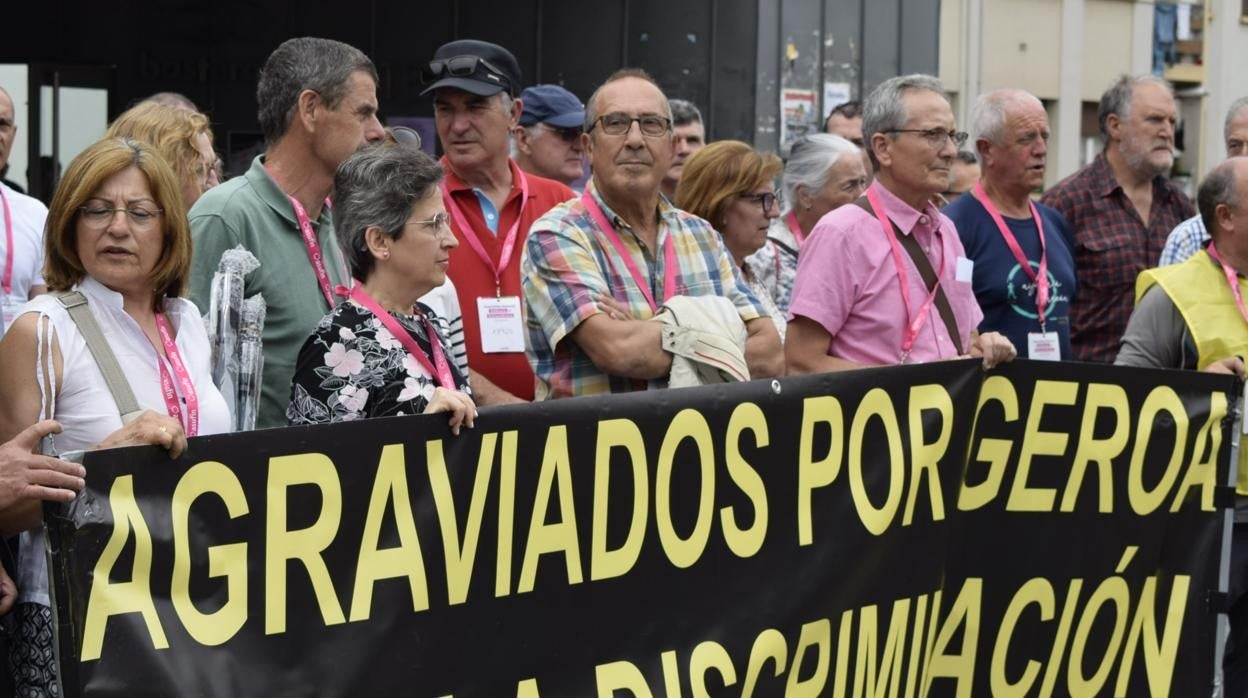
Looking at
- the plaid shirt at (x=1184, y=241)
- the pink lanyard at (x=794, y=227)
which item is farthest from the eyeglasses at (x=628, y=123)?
the plaid shirt at (x=1184, y=241)

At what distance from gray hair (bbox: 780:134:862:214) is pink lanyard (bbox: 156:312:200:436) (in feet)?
12.0

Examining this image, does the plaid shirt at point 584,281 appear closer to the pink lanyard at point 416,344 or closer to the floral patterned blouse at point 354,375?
the pink lanyard at point 416,344

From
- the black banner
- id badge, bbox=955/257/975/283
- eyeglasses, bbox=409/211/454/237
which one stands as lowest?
the black banner

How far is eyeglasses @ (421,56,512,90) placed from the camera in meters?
5.64

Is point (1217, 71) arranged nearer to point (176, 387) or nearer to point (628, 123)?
point (628, 123)

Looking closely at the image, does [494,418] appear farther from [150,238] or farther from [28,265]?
[28,265]

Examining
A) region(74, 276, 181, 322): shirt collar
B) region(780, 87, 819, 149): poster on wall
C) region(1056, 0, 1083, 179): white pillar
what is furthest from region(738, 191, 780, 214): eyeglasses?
region(1056, 0, 1083, 179): white pillar

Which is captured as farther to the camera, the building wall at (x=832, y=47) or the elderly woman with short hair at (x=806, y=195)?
the building wall at (x=832, y=47)

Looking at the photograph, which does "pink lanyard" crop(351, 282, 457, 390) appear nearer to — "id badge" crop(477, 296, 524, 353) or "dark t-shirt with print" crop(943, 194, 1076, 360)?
"id badge" crop(477, 296, 524, 353)

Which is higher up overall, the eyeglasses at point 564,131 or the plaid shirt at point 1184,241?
the eyeglasses at point 564,131

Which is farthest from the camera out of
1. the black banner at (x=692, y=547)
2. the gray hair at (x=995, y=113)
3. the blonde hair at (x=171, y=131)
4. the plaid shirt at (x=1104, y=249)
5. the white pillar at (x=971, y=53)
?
the white pillar at (x=971, y=53)

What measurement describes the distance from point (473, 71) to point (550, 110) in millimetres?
1572

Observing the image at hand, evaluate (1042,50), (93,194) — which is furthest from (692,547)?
(1042,50)

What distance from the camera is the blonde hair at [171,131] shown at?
15.7 feet
